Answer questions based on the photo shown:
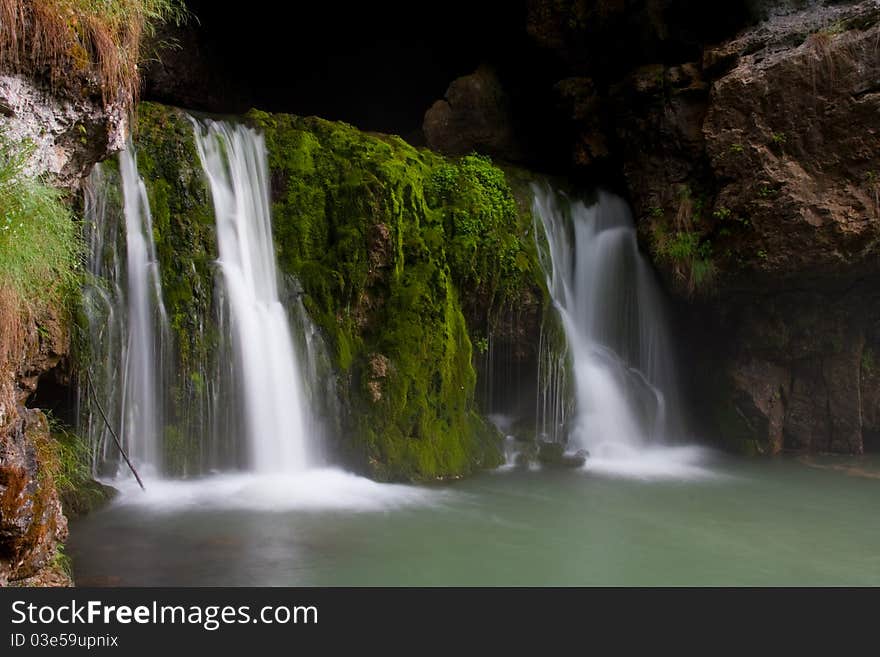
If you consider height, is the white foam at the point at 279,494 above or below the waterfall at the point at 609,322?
below

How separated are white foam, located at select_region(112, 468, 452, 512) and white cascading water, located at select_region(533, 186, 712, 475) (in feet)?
9.55

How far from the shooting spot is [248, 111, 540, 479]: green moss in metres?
8.41

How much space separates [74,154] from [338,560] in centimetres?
330

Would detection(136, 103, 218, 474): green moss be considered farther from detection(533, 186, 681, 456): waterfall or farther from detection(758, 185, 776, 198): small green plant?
detection(758, 185, 776, 198): small green plant

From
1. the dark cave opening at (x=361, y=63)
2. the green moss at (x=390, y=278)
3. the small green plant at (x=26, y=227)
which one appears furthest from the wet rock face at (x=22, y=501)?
the dark cave opening at (x=361, y=63)

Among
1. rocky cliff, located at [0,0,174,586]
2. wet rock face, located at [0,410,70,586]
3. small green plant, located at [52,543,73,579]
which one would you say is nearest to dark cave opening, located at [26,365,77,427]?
rocky cliff, located at [0,0,174,586]

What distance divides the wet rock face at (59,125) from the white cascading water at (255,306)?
256 cm

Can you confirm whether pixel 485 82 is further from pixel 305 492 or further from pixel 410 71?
pixel 305 492

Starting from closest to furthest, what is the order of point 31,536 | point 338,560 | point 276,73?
point 31,536 < point 338,560 < point 276,73

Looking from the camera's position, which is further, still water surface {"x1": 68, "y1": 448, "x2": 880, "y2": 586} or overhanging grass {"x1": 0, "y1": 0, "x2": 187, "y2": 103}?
still water surface {"x1": 68, "y1": 448, "x2": 880, "y2": 586}

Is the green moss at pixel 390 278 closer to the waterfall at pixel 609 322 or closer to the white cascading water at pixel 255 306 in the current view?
the white cascading water at pixel 255 306

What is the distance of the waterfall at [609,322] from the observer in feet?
32.7

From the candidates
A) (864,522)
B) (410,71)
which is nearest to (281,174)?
(864,522)

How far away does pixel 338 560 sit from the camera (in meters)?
5.64
